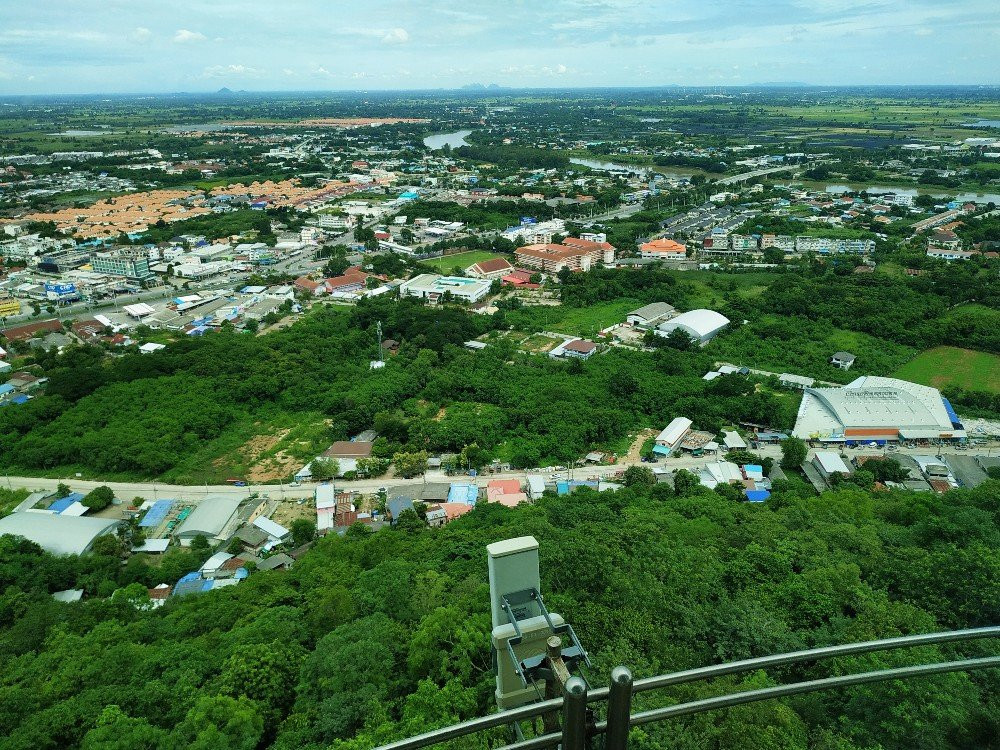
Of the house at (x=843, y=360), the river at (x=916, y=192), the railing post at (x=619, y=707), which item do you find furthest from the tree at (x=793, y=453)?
the river at (x=916, y=192)

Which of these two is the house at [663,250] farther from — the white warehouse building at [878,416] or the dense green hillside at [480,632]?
the dense green hillside at [480,632]

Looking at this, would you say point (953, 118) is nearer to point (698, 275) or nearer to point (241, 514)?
point (698, 275)

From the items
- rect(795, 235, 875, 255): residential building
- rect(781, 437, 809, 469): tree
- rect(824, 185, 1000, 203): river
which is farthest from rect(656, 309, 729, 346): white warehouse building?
rect(824, 185, 1000, 203): river

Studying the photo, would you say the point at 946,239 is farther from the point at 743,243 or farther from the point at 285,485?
the point at 285,485

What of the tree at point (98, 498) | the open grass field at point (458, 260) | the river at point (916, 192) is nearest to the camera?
the tree at point (98, 498)

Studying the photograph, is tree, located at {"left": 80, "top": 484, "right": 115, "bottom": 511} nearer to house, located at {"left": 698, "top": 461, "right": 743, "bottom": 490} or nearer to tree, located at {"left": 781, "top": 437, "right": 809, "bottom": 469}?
house, located at {"left": 698, "top": 461, "right": 743, "bottom": 490}

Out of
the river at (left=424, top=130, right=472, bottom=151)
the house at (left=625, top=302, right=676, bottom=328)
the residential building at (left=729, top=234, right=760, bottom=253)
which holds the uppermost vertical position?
the river at (left=424, top=130, right=472, bottom=151)

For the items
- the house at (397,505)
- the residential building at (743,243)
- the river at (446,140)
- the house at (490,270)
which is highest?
the river at (446,140)
